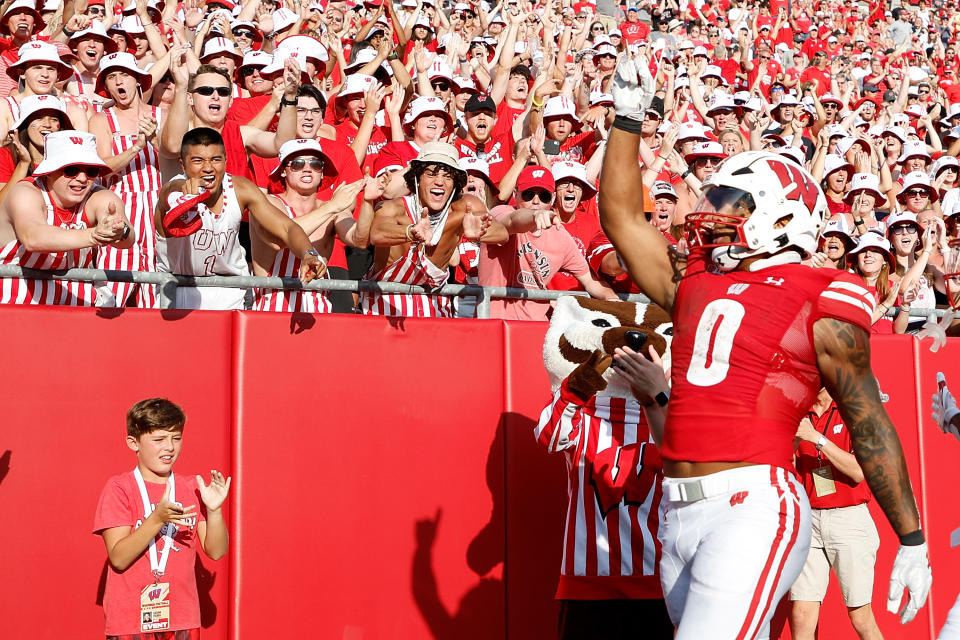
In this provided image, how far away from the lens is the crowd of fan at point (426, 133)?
6.38m

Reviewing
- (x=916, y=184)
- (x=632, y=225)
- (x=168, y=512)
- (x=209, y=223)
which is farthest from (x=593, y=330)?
(x=916, y=184)

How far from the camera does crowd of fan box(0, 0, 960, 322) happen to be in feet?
20.9

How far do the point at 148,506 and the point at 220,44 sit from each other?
5.53m

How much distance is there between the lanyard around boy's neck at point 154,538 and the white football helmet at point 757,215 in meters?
2.29

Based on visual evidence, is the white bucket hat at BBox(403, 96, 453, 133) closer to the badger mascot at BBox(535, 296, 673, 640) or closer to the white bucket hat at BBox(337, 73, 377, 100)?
the white bucket hat at BBox(337, 73, 377, 100)

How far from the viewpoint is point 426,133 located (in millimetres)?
8531

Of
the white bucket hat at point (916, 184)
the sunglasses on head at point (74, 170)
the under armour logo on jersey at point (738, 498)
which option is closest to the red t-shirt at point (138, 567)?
the sunglasses on head at point (74, 170)

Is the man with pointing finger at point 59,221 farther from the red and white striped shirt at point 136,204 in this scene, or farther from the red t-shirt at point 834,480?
the red t-shirt at point 834,480

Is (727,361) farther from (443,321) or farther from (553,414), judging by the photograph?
(443,321)

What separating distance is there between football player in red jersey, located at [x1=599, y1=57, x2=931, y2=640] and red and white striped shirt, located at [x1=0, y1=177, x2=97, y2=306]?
9.69 ft

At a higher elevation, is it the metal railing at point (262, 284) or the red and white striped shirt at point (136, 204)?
the red and white striped shirt at point (136, 204)

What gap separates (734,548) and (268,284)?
9.40ft

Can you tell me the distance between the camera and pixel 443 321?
591 centimetres

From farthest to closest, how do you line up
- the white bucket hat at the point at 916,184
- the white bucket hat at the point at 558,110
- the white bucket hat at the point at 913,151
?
the white bucket hat at the point at 913,151, the white bucket hat at the point at 916,184, the white bucket hat at the point at 558,110
